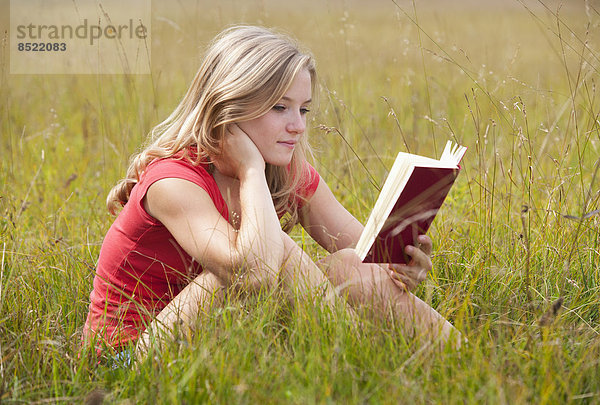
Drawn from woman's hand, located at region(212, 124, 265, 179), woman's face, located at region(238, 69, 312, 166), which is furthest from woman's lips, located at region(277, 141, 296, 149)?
woman's hand, located at region(212, 124, 265, 179)

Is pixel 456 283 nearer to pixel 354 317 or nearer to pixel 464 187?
pixel 354 317

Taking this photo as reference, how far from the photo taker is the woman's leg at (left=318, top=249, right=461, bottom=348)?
2.12 metres

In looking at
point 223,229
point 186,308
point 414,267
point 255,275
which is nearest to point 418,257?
point 414,267

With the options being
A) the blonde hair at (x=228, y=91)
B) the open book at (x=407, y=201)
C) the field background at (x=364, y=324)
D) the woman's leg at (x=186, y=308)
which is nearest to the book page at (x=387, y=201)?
the open book at (x=407, y=201)

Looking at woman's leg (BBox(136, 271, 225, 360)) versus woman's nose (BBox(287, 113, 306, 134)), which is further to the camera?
woman's nose (BBox(287, 113, 306, 134))

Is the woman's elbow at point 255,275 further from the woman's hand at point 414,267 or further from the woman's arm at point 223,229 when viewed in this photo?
the woman's hand at point 414,267

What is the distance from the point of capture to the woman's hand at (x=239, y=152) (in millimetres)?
2490

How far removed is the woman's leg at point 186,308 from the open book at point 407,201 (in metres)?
0.48

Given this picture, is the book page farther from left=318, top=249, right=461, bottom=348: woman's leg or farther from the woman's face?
the woman's face

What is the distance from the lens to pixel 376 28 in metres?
13.0

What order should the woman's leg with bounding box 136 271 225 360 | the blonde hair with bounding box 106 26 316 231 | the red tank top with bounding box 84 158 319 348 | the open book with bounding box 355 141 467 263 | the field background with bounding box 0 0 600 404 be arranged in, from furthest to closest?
the blonde hair with bounding box 106 26 316 231 → the red tank top with bounding box 84 158 319 348 → the woman's leg with bounding box 136 271 225 360 → the open book with bounding box 355 141 467 263 → the field background with bounding box 0 0 600 404

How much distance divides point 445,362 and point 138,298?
113cm

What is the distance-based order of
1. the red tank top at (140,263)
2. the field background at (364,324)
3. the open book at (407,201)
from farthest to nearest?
the red tank top at (140,263)
the open book at (407,201)
the field background at (364,324)

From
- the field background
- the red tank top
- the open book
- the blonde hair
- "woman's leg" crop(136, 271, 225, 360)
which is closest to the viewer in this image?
the field background
